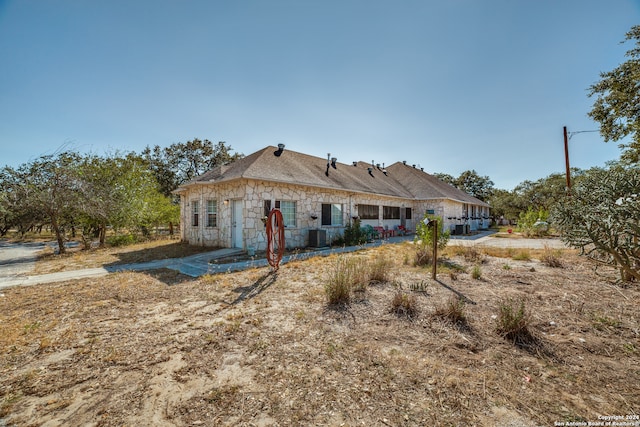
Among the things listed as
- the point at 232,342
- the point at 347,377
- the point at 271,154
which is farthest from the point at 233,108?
the point at 347,377

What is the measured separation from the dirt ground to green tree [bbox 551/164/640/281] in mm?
1299

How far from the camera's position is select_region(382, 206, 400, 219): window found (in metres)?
18.3

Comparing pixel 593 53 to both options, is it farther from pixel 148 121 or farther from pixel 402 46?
pixel 148 121

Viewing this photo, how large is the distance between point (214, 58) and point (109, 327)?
8.72m

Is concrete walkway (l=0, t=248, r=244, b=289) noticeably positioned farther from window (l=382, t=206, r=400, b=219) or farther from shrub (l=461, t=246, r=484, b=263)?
window (l=382, t=206, r=400, b=219)

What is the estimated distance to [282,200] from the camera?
37.6 feet

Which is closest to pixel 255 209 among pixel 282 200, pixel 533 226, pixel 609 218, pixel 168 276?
pixel 282 200

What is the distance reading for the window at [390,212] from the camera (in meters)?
18.3

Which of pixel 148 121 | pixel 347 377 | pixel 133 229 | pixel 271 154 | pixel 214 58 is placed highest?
pixel 214 58

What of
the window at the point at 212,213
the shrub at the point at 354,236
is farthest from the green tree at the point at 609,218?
the window at the point at 212,213

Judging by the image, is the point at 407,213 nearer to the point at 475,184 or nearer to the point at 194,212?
the point at 194,212

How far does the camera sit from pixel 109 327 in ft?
12.9

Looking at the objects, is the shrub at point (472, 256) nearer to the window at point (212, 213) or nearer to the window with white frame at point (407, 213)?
the window at point (212, 213)

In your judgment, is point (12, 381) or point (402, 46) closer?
point (12, 381)
